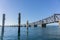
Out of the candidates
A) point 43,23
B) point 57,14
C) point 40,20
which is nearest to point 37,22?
point 40,20

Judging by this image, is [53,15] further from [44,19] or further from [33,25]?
[33,25]

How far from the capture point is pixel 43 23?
9469 centimetres

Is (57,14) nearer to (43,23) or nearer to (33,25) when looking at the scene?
(43,23)

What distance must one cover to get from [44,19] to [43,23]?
7.23 m

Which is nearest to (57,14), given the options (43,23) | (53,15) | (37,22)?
(53,15)

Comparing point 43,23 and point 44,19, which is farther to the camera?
point 44,19

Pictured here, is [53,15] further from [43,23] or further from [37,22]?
[37,22]

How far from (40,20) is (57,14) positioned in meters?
15.3

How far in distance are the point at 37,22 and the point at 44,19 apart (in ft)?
22.1

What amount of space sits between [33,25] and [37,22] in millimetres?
3500

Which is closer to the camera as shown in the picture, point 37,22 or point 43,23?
point 43,23

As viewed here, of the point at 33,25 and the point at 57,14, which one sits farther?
the point at 33,25

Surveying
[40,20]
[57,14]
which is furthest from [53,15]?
[40,20]

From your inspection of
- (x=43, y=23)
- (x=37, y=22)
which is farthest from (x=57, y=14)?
(x=37, y=22)
